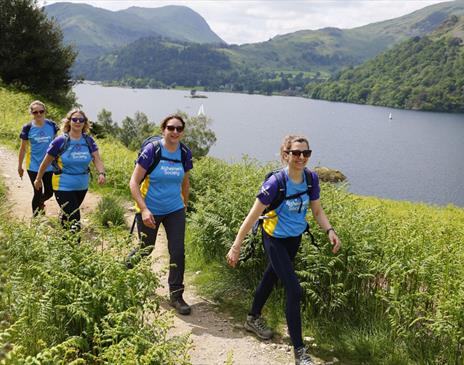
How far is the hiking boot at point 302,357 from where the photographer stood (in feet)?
17.6

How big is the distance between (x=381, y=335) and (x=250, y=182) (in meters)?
4.05

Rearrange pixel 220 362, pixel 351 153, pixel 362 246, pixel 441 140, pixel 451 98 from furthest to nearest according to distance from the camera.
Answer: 1. pixel 451 98
2. pixel 441 140
3. pixel 351 153
4. pixel 362 246
5. pixel 220 362

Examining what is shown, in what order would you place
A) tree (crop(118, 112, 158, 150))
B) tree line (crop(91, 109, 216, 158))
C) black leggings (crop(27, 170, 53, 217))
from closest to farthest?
black leggings (crop(27, 170, 53, 217)) < tree line (crop(91, 109, 216, 158)) < tree (crop(118, 112, 158, 150))

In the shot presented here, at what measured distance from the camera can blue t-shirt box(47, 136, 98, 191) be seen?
25.1 feet

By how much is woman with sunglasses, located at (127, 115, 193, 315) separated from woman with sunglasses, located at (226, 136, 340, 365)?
1390 millimetres

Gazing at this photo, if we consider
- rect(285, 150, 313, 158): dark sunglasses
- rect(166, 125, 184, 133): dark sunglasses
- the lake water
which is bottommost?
the lake water

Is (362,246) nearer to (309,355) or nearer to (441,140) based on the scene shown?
(309,355)

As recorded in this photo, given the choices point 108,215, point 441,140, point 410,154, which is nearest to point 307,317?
point 108,215

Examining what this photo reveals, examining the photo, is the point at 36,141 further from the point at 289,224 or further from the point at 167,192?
the point at 289,224

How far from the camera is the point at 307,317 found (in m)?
6.42

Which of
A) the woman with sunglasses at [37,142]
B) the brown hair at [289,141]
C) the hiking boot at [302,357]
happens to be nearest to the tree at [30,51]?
the woman with sunglasses at [37,142]

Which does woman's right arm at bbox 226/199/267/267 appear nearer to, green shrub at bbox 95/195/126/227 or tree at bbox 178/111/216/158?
green shrub at bbox 95/195/126/227

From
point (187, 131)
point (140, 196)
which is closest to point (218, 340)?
point (140, 196)

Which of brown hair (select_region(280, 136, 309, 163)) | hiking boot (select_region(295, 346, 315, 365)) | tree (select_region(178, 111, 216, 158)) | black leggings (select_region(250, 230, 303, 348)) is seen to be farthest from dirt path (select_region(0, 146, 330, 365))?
tree (select_region(178, 111, 216, 158))
